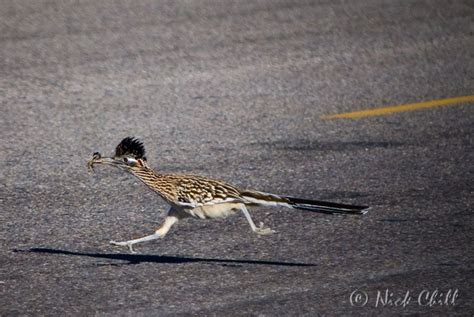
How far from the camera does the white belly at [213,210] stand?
6220mm

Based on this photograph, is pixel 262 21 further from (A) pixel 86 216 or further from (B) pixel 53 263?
(B) pixel 53 263

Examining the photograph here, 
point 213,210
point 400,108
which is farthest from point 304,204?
point 400,108

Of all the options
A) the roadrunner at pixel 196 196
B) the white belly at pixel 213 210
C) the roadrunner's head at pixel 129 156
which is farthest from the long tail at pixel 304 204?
the roadrunner's head at pixel 129 156

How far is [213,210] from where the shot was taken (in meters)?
6.25

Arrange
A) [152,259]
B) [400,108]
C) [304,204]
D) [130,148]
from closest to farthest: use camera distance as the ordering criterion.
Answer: [304,204] → [130,148] → [152,259] → [400,108]

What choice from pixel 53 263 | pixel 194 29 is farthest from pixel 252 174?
pixel 194 29

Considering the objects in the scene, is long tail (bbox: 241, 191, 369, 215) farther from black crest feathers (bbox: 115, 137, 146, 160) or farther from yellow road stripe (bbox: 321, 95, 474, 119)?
yellow road stripe (bbox: 321, 95, 474, 119)

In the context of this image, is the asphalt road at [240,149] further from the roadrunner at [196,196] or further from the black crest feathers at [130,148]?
the black crest feathers at [130,148]

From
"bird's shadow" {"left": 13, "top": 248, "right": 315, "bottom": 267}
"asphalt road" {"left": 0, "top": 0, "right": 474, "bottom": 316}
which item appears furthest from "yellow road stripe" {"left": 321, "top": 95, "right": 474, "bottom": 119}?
"bird's shadow" {"left": 13, "top": 248, "right": 315, "bottom": 267}

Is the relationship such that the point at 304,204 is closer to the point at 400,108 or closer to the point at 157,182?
the point at 157,182

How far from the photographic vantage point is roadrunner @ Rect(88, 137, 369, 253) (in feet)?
20.0

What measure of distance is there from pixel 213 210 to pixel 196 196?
172 millimetres

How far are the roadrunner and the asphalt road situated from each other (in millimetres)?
316

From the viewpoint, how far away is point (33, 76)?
10477 mm
